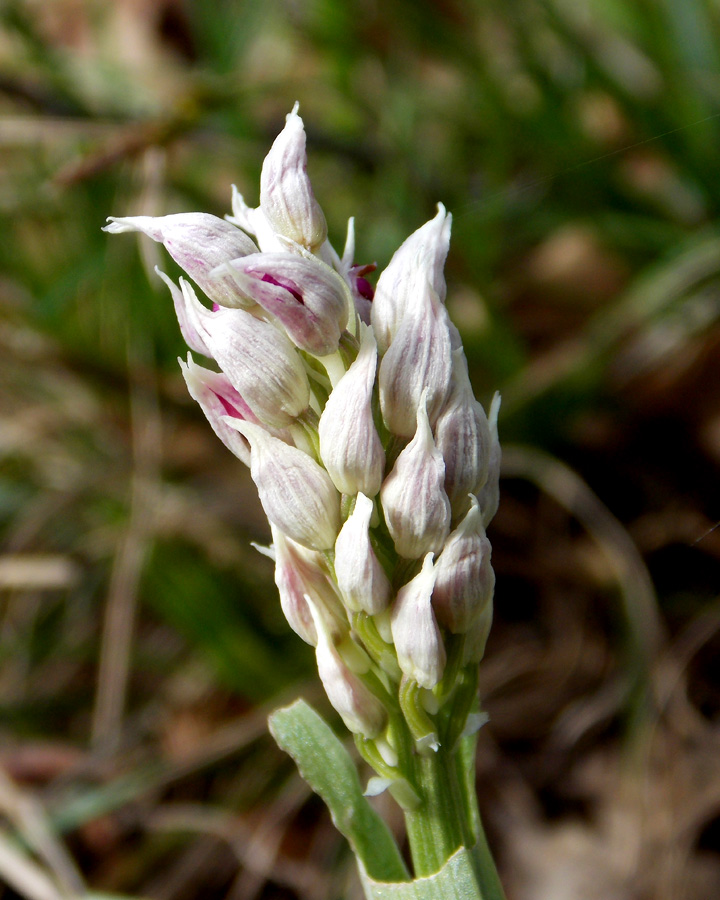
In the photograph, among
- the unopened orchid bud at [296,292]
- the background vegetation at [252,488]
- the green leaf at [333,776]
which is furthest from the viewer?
the background vegetation at [252,488]

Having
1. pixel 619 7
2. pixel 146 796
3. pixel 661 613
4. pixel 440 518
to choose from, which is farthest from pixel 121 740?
pixel 619 7

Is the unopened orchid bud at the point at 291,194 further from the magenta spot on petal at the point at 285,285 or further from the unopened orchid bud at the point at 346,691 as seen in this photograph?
the unopened orchid bud at the point at 346,691

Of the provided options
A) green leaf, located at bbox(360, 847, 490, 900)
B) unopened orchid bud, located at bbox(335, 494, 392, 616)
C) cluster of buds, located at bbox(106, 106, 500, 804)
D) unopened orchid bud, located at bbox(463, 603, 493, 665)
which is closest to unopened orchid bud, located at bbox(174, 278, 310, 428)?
cluster of buds, located at bbox(106, 106, 500, 804)

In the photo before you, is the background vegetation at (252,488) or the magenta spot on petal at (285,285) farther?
the background vegetation at (252,488)

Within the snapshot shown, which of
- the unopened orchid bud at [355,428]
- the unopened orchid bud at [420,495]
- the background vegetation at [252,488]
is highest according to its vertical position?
the unopened orchid bud at [355,428]

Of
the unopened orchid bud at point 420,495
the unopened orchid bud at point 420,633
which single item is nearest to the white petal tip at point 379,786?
the unopened orchid bud at point 420,633

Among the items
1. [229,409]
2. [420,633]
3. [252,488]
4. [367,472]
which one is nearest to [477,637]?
[420,633]

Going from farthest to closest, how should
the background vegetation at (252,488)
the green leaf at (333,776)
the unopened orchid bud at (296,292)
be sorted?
1. the background vegetation at (252,488)
2. the green leaf at (333,776)
3. the unopened orchid bud at (296,292)

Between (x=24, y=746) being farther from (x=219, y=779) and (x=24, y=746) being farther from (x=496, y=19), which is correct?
(x=496, y=19)

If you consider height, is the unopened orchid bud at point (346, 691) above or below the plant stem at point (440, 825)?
above
